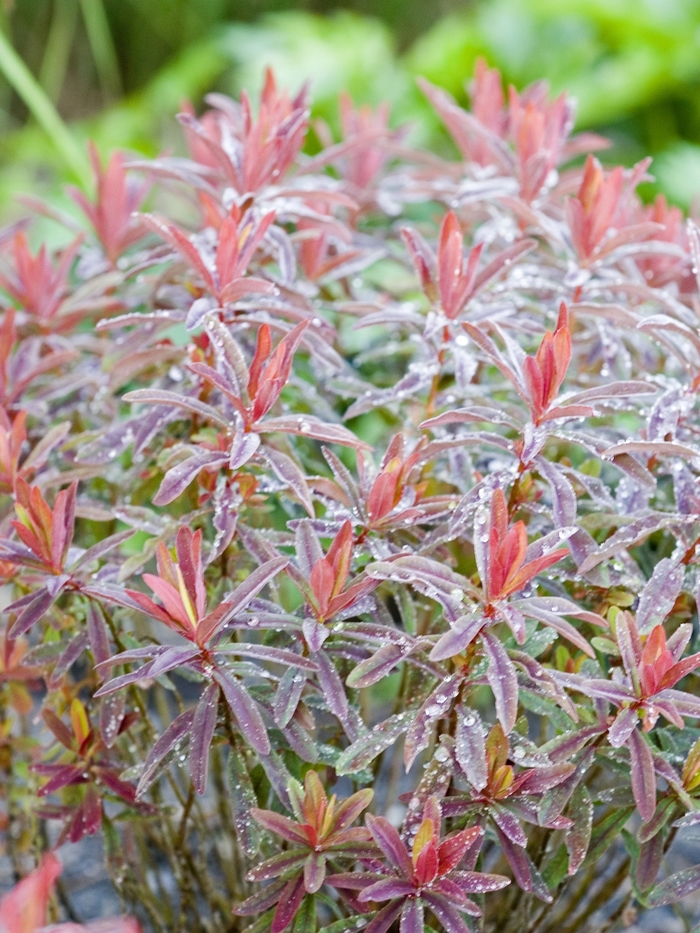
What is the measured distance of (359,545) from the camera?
905 millimetres

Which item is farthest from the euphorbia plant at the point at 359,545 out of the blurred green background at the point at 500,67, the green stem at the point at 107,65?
the green stem at the point at 107,65

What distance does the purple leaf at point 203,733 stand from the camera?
806 millimetres

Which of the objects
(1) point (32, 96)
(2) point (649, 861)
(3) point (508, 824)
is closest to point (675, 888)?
(2) point (649, 861)

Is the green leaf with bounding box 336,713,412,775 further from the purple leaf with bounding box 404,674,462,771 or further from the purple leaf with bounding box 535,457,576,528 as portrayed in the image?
the purple leaf with bounding box 535,457,576,528

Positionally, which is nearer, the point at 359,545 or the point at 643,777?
the point at 643,777

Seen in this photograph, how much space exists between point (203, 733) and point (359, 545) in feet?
0.72

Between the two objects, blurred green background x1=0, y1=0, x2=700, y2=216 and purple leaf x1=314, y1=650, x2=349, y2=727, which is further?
blurred green background x1=0, y1=0, x2=700, y2=216

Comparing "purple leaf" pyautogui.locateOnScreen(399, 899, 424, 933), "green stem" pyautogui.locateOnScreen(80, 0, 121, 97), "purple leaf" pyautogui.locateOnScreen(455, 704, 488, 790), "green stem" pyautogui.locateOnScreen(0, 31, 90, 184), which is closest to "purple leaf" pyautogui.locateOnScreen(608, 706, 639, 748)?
"purple leaf" pyautogui.locateOnScreen(455, 704, 488, 790)

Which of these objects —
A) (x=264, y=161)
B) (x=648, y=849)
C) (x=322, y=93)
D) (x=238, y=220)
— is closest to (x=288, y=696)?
(x=648, y=849)

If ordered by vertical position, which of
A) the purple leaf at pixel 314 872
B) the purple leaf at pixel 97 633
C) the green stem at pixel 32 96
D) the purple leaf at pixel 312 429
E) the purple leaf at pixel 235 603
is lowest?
the purple leaf at pixel 314 872

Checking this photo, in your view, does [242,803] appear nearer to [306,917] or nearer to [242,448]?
[306,917]

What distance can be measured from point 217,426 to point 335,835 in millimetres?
449

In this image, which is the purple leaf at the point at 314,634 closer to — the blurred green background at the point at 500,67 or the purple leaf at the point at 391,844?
the purple leaf at the point at 391,844

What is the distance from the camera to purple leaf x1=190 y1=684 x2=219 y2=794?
806mm
